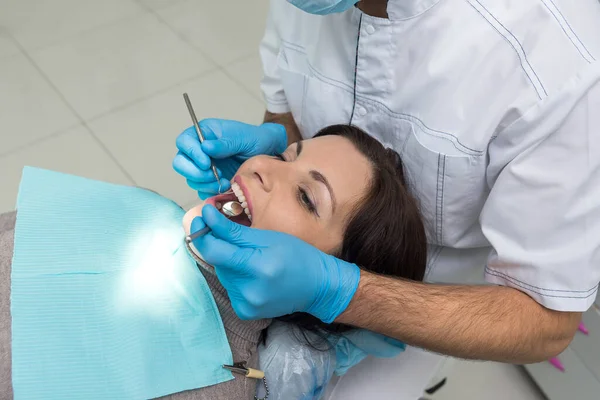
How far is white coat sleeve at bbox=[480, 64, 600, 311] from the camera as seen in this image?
1.05m

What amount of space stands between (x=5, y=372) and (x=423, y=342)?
2.71 feet

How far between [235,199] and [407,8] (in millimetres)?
558

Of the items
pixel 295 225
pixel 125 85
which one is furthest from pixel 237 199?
pixel 125 85

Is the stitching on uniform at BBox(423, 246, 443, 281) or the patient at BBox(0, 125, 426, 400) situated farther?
the stitching on uniform at BBox(423, 246, 443, 281)

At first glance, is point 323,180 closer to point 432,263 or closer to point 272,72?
point 432,263

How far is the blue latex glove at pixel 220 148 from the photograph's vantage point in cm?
142

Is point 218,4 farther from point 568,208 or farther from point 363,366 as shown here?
point 568,208

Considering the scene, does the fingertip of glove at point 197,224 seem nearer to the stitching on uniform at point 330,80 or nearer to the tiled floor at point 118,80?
the stitching on uniform at point 330,80

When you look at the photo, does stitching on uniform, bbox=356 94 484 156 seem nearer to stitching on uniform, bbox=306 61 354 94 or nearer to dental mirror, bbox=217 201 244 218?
stitching on uniform, bbox=306 61 354 94

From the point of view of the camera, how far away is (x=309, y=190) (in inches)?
51.1

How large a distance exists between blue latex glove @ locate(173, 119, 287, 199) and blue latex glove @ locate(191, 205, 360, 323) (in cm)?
29

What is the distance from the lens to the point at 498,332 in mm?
1126

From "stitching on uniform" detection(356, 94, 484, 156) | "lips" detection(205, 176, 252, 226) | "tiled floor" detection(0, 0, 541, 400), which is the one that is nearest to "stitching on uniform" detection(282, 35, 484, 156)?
"stitching on uniform" detection(356, 94, 484, 156)

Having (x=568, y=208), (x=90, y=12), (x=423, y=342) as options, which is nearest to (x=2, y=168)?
(x=90, y=12)
